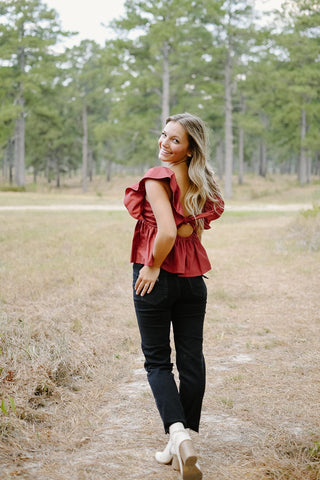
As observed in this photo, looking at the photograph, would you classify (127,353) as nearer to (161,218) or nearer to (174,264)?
(174,264)

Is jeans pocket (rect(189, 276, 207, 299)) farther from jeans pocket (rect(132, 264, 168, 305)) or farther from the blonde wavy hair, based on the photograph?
the blonde wavy hair

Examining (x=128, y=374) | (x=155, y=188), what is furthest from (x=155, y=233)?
(x=128, y=374)

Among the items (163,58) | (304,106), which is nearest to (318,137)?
(304,106)

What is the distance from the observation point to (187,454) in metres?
2.61

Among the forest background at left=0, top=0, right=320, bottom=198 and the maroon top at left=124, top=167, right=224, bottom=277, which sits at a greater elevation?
the forest background at left=0, top=0, right=320, bottom=198

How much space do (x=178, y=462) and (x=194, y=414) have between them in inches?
15.3

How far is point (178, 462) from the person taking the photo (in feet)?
8.99

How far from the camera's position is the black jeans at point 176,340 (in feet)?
9.40

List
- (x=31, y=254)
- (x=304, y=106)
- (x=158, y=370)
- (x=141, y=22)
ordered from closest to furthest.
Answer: (x=158, y=370) → (x=31, y=254) → (x=141, y=22) → (x=304, y=106)

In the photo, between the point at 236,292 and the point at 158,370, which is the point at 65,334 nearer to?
the point at 158,370

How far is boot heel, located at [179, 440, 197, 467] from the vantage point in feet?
8.46

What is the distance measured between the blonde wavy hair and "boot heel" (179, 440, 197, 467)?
1.18 m

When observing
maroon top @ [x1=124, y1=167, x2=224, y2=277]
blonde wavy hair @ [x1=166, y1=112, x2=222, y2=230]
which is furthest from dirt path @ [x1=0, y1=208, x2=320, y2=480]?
blonde wavy hair @ [x1=166, y1=112, x2=222, y2=230]

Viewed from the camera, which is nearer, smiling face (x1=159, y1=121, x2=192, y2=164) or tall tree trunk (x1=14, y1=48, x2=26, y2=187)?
smiling face (x1=159, y1=121, x2=192, y2=164)
